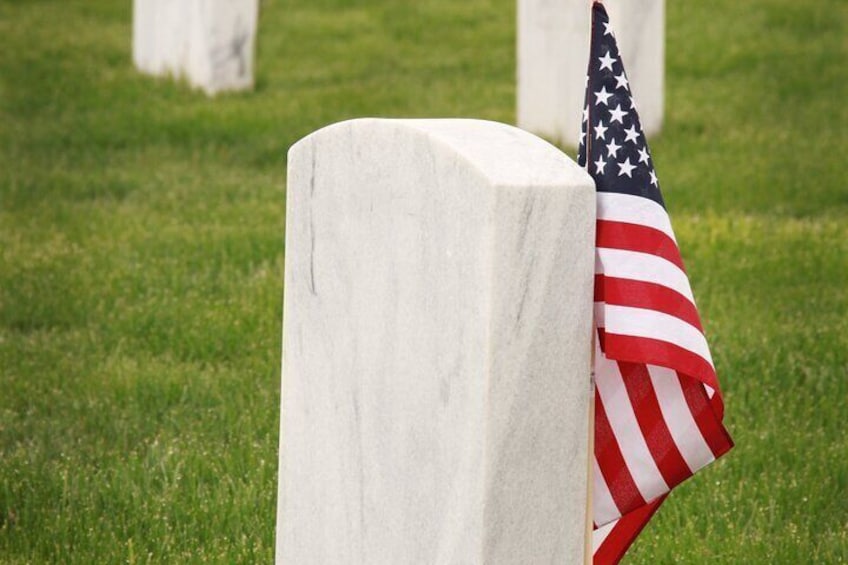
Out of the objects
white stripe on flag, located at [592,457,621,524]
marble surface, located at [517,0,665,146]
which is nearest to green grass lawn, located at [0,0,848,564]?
marble surface, located at [517,0,665,146]

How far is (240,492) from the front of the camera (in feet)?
15.6

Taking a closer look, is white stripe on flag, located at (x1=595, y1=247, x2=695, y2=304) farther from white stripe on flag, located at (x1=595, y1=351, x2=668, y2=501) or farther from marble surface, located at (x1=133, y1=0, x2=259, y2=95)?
marble surface, located at (x1=133, y1=0, x2=259, y2=95)

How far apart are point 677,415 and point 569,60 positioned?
7.57 m

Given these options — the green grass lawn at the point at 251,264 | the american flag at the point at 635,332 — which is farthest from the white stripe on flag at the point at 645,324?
the green grass lawn at the point at 251,264

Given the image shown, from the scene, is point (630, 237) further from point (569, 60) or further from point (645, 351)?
point (569, 60)

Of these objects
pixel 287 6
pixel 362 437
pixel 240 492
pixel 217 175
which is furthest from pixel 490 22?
pixel 362 437

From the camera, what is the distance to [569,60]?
414 inches

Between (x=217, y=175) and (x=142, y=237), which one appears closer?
(x=142, y=237)

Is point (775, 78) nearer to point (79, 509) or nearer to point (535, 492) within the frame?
point (79, 509)

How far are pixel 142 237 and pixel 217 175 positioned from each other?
5.76 feet

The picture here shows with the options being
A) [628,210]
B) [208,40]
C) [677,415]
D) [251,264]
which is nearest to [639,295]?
[628,210]

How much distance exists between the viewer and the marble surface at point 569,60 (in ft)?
33.2

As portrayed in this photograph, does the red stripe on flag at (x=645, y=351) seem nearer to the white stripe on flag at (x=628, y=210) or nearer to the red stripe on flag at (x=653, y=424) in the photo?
the red stripe on flag at (x=653, y=424)

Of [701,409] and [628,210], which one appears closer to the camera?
[628,210]
